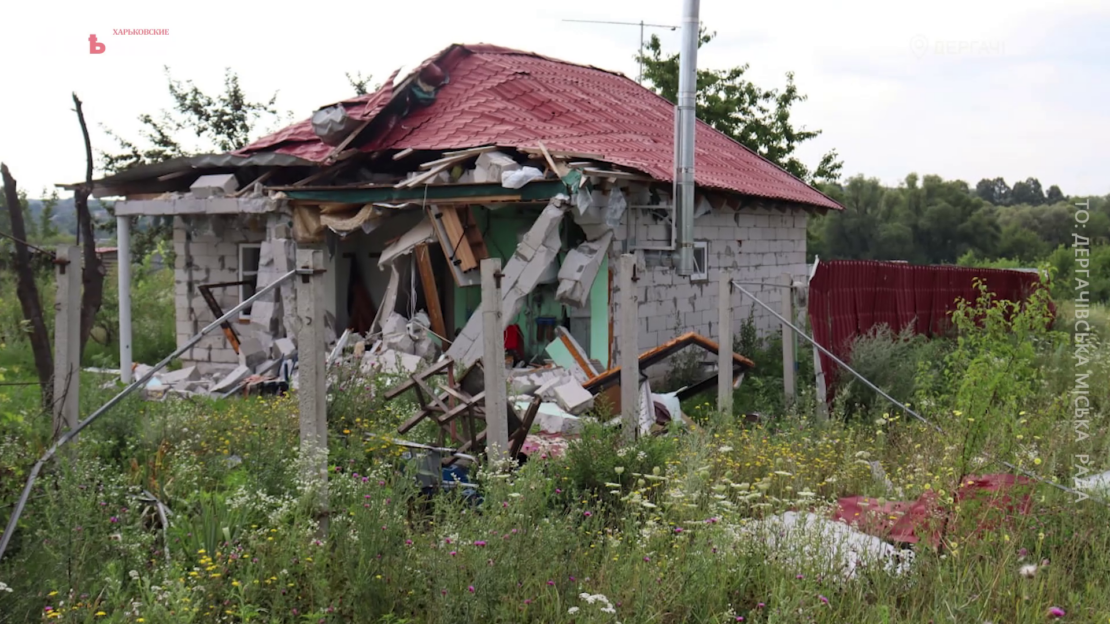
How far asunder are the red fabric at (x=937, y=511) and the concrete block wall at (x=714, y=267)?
540 cm

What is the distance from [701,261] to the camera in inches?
551

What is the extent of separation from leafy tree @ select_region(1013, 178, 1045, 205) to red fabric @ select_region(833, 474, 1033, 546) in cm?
5994

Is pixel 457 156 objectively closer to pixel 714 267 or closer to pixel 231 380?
pixel 231 380

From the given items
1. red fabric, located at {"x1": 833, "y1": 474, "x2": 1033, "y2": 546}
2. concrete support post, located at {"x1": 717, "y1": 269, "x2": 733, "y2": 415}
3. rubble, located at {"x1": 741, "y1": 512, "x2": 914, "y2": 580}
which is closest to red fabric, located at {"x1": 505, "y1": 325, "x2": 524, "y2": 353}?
concrete support post, located at {"x1": 717, "y1": 269, "x2": 733, "y2": 415}

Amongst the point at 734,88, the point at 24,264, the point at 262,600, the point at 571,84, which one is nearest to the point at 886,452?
Result: the point at 262,600

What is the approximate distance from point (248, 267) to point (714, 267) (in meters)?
6.84

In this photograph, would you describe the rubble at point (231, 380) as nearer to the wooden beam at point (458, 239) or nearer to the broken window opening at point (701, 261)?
the wooden beam at point (458, 239)

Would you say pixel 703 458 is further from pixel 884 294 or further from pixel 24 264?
pixel 884 294

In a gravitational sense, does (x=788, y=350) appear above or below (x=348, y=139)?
below

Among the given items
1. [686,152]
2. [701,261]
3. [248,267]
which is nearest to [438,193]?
[686,152]

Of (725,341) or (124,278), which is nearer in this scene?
(725,341)

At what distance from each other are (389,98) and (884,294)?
25.7ft

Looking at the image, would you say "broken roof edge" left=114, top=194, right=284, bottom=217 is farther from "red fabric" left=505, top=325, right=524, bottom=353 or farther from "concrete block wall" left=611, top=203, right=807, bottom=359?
"concrete block wall" left=611, top=203, right=807, bottom=359

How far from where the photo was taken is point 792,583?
447 cm
